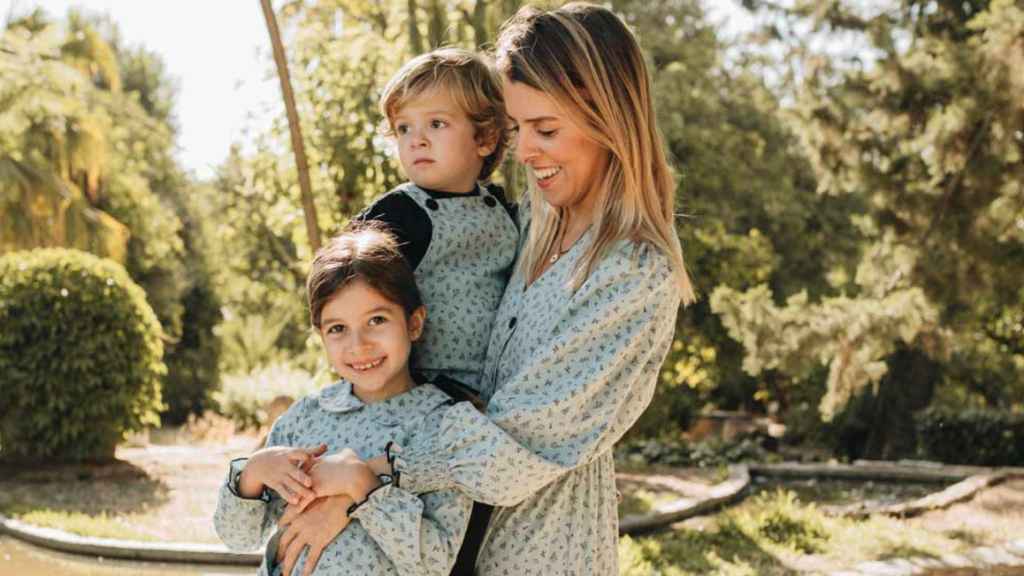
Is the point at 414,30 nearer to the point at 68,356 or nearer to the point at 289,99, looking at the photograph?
the point at 289,99

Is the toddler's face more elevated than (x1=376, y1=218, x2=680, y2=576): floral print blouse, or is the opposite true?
the toddler's face

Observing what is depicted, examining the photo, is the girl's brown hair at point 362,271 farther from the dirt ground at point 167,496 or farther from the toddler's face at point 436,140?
the dirt ground at point 167,496

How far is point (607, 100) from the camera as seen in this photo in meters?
2.17

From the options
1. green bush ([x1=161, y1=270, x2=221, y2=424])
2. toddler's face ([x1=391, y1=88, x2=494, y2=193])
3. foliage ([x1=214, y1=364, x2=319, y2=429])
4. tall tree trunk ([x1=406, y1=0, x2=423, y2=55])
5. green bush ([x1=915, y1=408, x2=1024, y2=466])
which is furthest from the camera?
green bush ([x1=161, y1=270, x2=221, y2=424])

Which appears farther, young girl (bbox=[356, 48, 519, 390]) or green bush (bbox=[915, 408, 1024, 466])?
green bush (bbox=[915, 408, 1024, 466])

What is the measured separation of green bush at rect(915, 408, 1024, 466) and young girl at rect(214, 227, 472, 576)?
35.4ft

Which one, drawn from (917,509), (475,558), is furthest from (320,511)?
(917,509)

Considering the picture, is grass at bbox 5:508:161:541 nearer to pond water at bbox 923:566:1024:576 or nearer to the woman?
pond water at bbox 923:566:1024:576

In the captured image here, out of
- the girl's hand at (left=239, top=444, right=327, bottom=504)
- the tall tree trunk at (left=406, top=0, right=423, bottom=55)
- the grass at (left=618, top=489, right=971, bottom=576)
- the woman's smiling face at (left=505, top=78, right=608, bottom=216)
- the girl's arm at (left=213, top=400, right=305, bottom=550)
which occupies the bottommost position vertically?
the grass at (left=618, top=489, right=971, bottom=576)

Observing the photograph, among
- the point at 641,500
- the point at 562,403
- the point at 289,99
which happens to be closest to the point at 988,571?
the point at 641,500

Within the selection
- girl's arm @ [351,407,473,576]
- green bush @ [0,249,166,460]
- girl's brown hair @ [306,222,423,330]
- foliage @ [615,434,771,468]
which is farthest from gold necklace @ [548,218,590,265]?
foliage @ [615,434,771,468]

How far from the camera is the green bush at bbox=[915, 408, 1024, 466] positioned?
1191 cm

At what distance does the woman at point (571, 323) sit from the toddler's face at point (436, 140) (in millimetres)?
258

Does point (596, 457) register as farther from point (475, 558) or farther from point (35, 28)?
point (35, 28)
